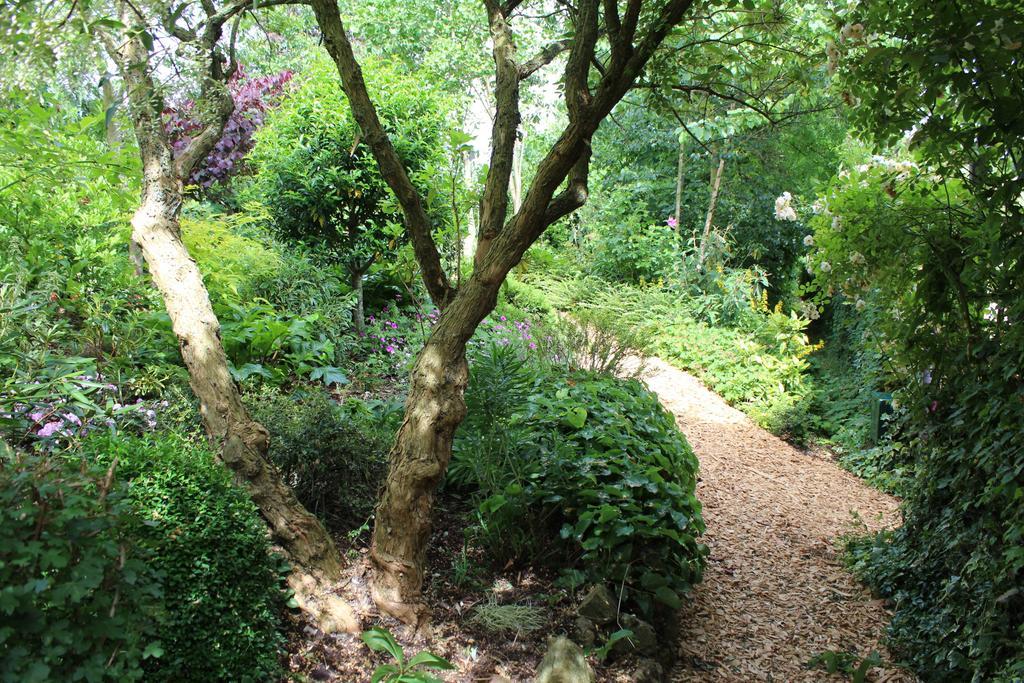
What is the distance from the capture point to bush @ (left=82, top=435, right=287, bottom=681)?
1978 mm

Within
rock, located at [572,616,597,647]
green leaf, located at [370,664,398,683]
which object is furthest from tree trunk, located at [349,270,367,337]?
green leaf, located at [370,664,398,683]

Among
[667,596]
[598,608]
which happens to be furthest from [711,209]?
[598,608]

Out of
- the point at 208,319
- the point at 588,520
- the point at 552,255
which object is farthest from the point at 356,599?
the point at 552,255

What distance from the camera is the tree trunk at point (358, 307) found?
6055 mm

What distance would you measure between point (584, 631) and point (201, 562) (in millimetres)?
1601

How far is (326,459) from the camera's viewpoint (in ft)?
10.7

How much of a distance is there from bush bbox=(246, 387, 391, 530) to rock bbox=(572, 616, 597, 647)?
1092mm

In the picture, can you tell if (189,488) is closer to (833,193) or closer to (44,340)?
(44,340)

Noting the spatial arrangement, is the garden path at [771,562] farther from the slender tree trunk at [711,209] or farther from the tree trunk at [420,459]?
the slender tree trunk at [711,209]

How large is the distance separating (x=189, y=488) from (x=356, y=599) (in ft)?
2.96

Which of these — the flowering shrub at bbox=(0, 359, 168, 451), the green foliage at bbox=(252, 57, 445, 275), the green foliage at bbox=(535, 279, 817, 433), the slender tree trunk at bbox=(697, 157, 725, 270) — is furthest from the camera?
A: the slender tree trunk at bbox=(697, 157, 725, 270)

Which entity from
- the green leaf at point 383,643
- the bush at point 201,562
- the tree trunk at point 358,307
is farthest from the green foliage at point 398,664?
the tree trunk at point 358,307

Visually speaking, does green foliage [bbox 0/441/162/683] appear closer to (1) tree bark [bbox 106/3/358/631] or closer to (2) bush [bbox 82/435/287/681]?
(2) bush [bbox 82/435/287/681]

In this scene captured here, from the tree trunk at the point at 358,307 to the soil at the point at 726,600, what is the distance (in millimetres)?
2698
